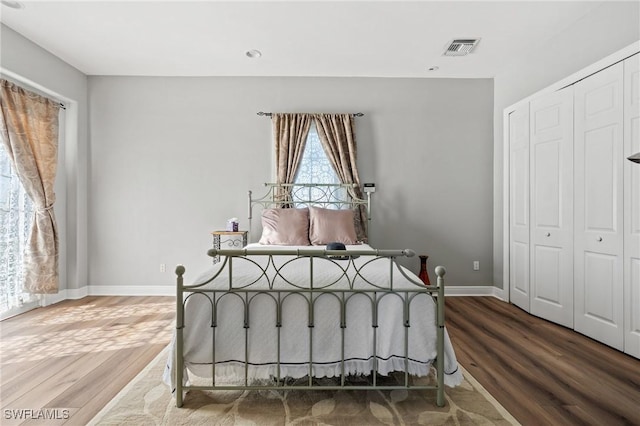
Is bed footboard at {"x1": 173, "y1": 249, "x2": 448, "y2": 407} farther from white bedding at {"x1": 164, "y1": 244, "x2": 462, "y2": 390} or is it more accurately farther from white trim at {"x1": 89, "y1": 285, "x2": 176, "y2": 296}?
white trim at {"x1": 89, "y1": 285, "x2": 176, "y2": 296}

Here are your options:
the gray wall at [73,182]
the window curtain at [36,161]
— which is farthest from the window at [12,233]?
the gray wall at [73,182]

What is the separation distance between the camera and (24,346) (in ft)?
8.81

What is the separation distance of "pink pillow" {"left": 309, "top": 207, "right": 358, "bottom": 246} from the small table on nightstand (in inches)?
34.4

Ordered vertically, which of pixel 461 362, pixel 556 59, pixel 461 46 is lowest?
pixel 461 362

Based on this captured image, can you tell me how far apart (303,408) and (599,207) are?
9.34 ft

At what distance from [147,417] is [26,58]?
12.4 ft

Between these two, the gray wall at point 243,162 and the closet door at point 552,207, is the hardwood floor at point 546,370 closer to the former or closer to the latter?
the closet door at point 552,207

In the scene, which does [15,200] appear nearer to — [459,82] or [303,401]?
[303,401]

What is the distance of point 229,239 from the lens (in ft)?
13.9

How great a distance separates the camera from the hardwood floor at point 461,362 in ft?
6.15

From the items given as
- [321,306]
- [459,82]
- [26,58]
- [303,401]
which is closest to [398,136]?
[459,82]

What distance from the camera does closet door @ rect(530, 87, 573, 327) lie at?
3.12m

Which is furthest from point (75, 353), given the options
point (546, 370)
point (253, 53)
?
point (546, 370)

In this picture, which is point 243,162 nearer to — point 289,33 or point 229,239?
point 229,239
